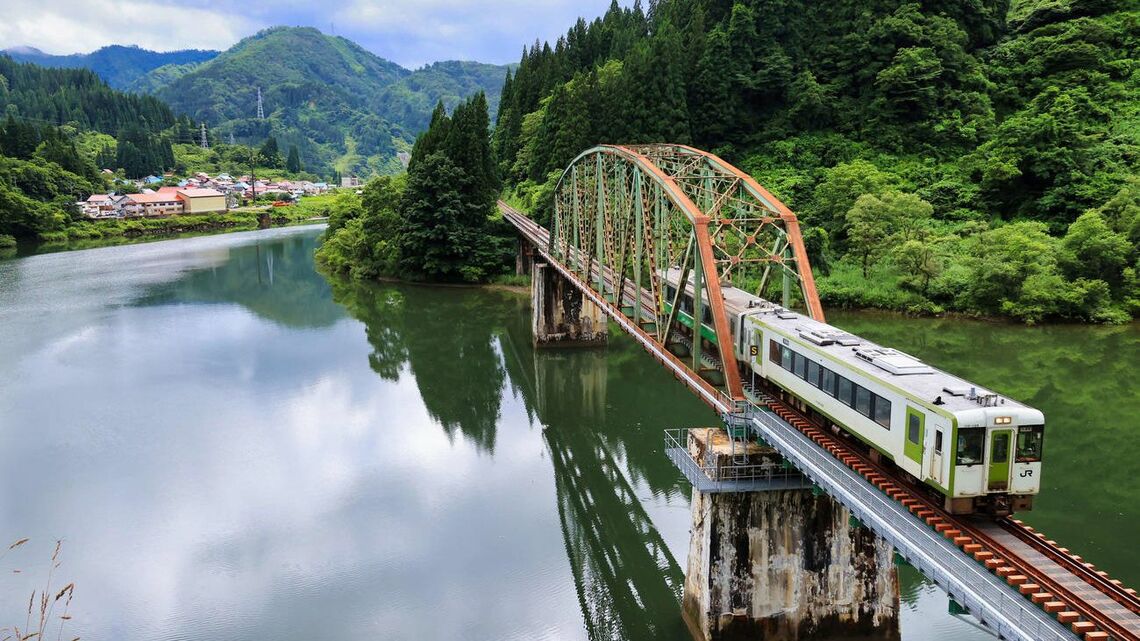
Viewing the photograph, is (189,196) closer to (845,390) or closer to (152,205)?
(152,205)

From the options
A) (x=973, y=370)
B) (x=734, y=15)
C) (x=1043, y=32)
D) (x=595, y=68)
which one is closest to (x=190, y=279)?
(x=595, y=68)

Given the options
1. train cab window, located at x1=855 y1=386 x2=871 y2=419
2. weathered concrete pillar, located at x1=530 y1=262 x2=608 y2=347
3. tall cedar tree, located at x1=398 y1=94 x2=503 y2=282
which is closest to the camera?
A: train cab window, located at x1=855 y1=386 x2=871 y2=419

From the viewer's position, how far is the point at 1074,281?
4269 centimetres

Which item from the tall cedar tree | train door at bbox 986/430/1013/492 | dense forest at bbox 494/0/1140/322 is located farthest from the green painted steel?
the tall cedar tree

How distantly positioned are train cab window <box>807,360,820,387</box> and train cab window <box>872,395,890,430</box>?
72.7 inches

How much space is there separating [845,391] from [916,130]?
50536 millimetres

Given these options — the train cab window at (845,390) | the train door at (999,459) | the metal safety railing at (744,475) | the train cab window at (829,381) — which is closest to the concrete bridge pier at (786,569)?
the metal safety railing at (744,475)

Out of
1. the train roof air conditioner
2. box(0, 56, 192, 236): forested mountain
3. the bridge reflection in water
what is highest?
box(0, 56, 192, 236): forested mountain

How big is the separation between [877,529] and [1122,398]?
1042 inches

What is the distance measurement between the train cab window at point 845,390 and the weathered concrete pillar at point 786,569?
2311 millimetres

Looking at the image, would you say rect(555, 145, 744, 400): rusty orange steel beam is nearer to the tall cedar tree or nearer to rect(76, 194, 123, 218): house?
the tall cedar tree

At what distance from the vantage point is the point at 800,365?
1521 cm

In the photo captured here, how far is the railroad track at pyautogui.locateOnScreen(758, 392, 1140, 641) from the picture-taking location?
8.85 m

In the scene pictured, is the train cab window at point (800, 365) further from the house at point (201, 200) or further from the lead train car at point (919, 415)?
the house at point (201, 200)
